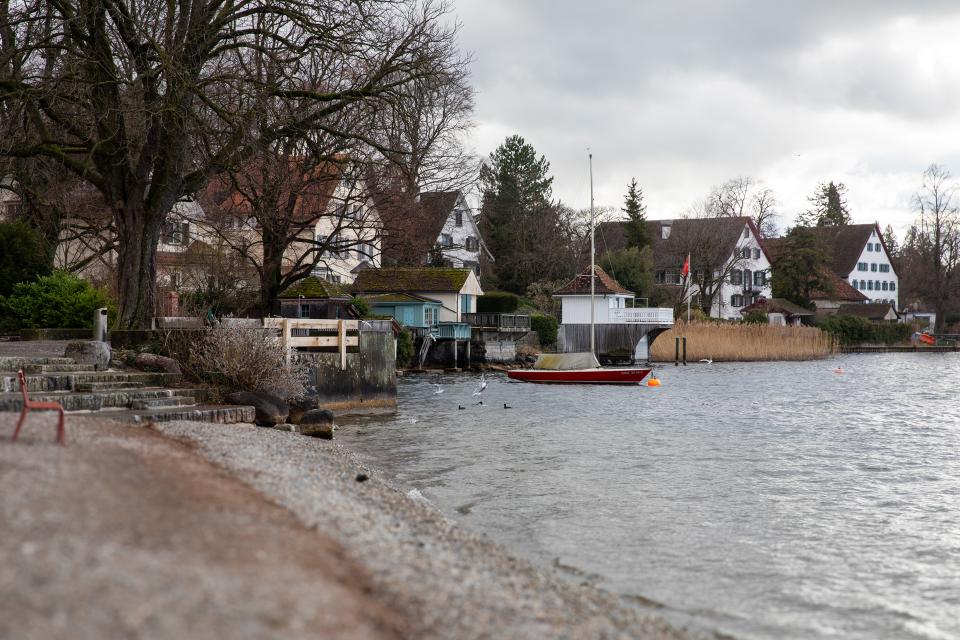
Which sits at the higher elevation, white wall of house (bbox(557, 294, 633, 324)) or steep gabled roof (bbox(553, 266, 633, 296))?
steep gabled roof (bbox(553, 266, 633, 296))

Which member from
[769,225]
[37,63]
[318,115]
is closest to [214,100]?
[318,115]

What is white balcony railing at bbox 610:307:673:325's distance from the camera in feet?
210

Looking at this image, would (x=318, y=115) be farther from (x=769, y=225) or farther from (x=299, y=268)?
(x=769, y=225)

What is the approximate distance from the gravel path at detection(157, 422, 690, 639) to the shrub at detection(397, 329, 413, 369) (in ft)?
129

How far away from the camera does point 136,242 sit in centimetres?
2325

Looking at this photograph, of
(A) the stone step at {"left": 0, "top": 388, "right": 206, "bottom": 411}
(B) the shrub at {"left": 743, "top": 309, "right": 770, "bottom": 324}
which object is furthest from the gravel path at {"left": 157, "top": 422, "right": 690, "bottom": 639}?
(B) the shrub at {"left": 743, "top": 309, "right": 770, "bottom": 324}

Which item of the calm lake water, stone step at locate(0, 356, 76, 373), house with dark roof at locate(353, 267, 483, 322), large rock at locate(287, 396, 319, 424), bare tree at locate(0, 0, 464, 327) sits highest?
bare tree at locate(0, 0, 464, 327)

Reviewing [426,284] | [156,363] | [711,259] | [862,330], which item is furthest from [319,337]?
[862,330]

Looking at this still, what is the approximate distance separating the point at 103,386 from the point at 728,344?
189ft

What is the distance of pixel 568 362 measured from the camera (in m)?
47.6

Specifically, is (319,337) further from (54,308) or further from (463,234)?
(463,234)

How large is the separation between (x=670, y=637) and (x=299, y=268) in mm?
31317

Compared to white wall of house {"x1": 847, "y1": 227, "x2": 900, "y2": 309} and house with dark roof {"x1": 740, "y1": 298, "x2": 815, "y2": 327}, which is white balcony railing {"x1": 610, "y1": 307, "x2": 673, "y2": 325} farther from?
white wall of house {"x1": 847, "y1": 227, "x2": 900, "y2": 309}

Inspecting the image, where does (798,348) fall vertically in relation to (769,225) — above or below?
below
